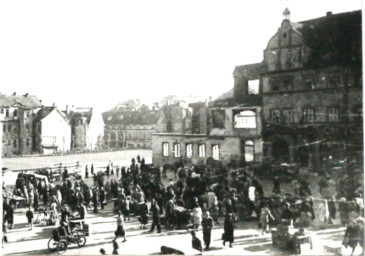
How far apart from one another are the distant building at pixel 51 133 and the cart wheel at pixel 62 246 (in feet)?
6.74

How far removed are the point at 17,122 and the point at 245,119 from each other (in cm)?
440

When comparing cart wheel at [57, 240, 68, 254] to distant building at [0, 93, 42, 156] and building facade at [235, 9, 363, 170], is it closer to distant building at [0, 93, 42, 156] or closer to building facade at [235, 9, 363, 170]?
distant building at [0, 93, 42, 156]

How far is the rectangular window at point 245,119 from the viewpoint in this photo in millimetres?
7402

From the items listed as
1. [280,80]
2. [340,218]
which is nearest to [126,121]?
[280,80]

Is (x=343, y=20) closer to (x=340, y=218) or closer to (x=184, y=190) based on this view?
(x=340, y=218)

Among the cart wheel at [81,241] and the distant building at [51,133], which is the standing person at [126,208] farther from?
the distant building at [51,133]

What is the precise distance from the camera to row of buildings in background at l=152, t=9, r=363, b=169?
638 centimetres

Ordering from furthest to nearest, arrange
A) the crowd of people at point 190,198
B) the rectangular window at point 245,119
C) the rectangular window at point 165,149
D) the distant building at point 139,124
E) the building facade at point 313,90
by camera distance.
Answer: the rectangular window at point 165,149 → the distant building at point 139,124 → the rectangular window at point 245,119 → the crowd of people at point 190,198 → the building facade at point 313,90

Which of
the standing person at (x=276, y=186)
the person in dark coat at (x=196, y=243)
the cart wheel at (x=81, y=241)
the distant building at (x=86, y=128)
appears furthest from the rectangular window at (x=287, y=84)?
the cart wheel at (x=81, y=241)

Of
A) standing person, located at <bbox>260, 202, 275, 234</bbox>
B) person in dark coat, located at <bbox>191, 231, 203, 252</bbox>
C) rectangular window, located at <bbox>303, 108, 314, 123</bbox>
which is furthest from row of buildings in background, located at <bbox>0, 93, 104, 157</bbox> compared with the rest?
rectangular window, located at <bbox>303, 108, 314, 123</bbox>

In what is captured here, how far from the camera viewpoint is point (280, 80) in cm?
720

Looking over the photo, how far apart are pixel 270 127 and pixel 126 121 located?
2816 mm

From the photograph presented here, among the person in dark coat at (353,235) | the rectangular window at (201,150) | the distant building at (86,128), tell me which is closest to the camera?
the person in dark coat at (353,235)

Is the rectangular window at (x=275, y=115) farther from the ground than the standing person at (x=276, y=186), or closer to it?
farther from the ground
